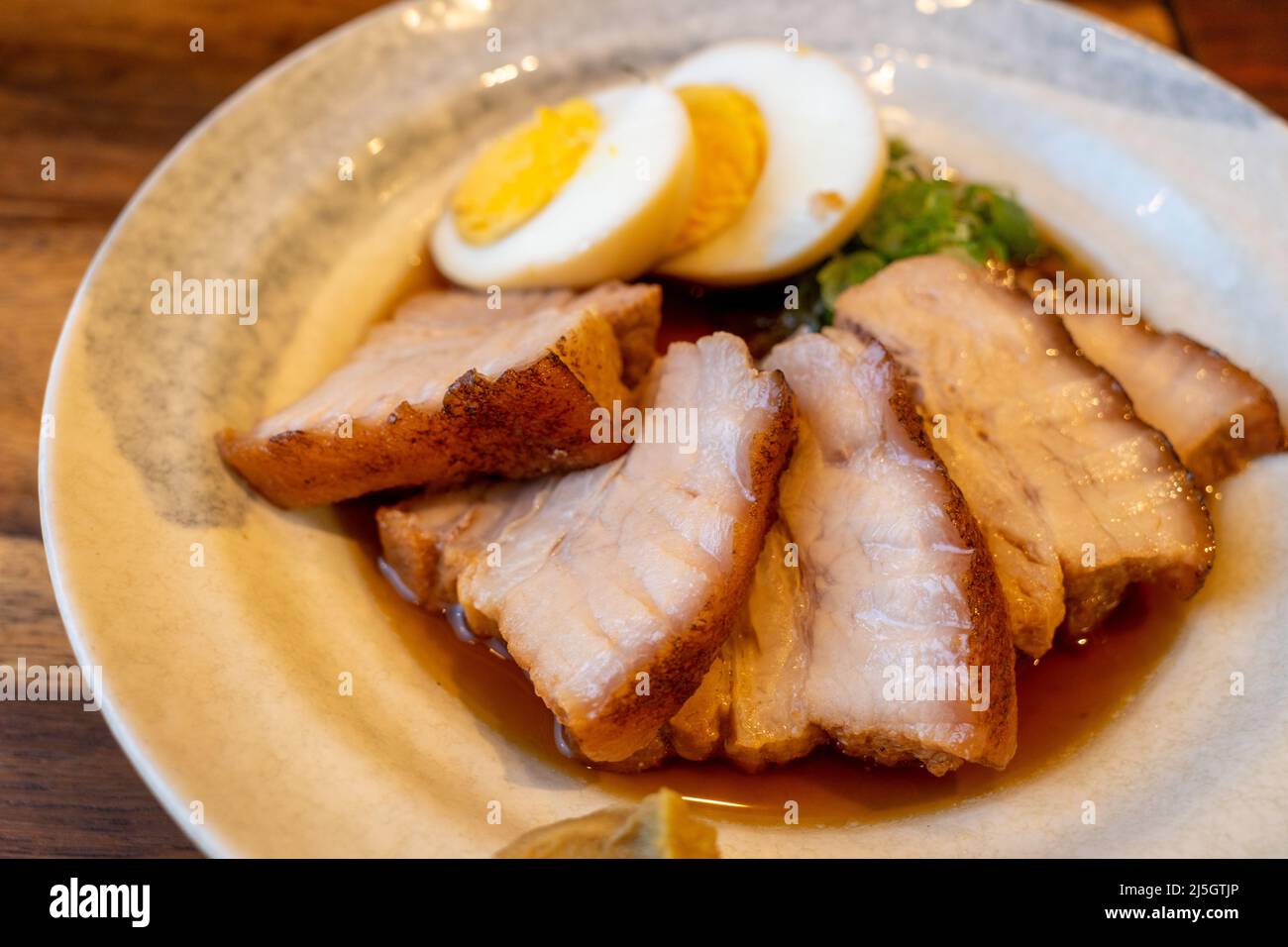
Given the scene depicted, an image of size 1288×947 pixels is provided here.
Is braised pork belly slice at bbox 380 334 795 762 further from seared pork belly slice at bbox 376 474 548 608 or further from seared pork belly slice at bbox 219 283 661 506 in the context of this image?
seared pork belly slice at bbox 219 283 661 506

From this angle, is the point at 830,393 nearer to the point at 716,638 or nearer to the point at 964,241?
the point at 716,638

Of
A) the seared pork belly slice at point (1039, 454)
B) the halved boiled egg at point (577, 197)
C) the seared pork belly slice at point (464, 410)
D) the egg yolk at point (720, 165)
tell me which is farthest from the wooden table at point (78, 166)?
the seared pork belly slice at point (1039, 454)

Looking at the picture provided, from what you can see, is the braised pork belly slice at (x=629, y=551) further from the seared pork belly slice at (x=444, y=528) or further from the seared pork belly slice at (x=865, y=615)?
the seared pork belly slice at (x=865, y=615)

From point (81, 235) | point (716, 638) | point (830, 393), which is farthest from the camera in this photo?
point (81, 235)

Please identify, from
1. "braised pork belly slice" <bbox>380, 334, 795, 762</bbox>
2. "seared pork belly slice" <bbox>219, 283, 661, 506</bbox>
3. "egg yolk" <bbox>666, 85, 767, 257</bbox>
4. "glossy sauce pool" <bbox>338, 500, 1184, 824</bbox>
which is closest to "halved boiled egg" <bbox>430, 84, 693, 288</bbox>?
"egg yolk" <bbox>666, 85, 767, 257</bbox>

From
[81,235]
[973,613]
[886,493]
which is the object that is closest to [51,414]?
[81,235]

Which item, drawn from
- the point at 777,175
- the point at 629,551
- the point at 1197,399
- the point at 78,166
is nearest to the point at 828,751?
the point at 629,551
